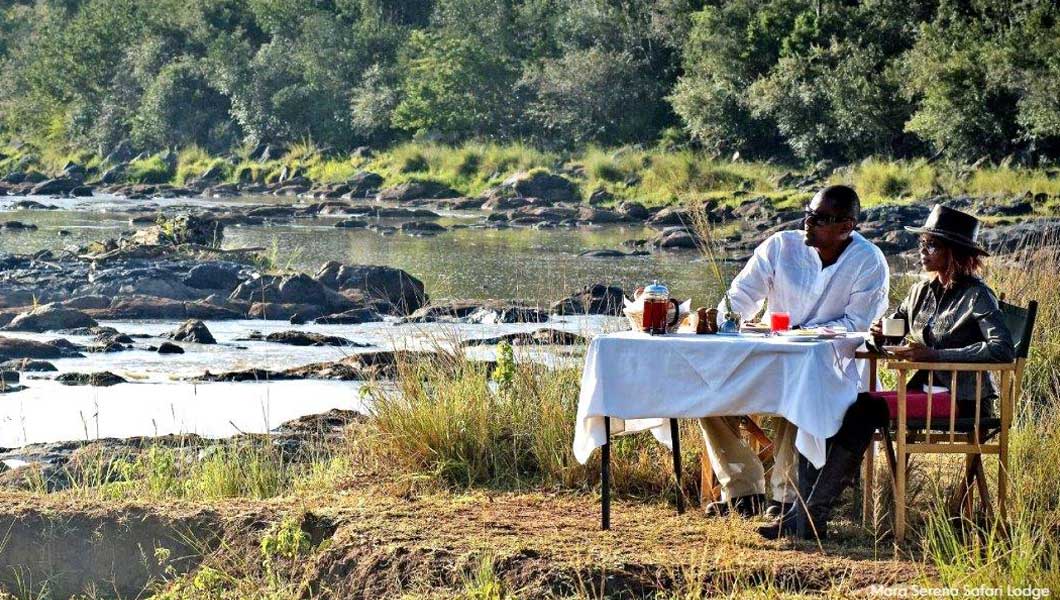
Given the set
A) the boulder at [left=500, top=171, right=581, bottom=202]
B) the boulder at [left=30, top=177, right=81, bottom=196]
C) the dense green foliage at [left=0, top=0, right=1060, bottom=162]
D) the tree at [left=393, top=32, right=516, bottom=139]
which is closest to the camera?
the dense green foliage at [left=0, top=0, right=1060, bottom=162]

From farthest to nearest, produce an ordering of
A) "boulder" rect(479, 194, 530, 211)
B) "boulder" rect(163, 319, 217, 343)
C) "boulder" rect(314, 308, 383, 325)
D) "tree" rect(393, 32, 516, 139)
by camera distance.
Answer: "tree" rect(393, 32, 516, 139) → "boulder" rect(479, 194, 530, 211) → "boulder" rect(314, 308, 383, 325) → "boulder" rect(163, 319, 217, 343)

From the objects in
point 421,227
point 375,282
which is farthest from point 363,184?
point 375,282

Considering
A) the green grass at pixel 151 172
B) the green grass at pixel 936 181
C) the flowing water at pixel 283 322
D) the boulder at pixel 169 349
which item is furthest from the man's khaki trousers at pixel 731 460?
the green grass at pixel 151 172

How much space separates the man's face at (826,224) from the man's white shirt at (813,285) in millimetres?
78

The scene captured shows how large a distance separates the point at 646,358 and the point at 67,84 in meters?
71.3

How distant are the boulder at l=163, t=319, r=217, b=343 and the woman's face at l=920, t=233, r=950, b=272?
1197 cm

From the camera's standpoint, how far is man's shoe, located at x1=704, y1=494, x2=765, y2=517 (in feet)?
22.5

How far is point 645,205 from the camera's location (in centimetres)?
3853

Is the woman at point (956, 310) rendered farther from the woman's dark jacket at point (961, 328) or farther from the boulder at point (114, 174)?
the boulder at point (114, 174)

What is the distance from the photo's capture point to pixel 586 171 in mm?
43500

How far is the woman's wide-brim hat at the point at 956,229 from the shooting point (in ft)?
20.3

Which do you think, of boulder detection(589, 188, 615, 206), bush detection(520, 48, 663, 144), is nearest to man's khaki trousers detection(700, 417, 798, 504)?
boulder detection(589, 188, 615, 206)

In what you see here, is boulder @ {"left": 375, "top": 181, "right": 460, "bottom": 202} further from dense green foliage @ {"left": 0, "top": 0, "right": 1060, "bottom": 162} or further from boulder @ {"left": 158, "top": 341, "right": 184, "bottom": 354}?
boulder @ {"left": 158, "top": 341, "right": 184, "bottom": 354}

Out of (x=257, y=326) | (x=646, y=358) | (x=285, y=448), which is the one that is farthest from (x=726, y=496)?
(x=257, y=326)
